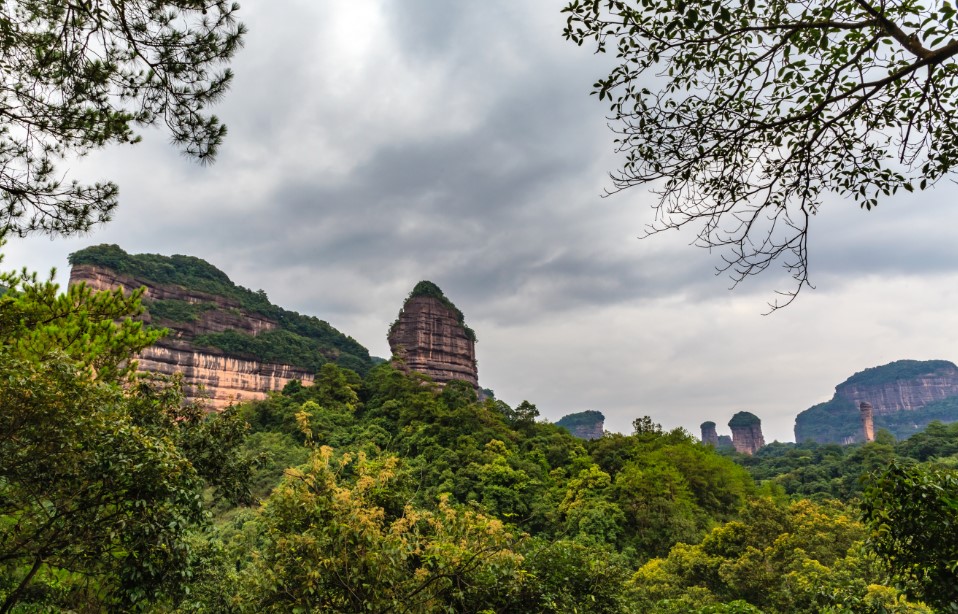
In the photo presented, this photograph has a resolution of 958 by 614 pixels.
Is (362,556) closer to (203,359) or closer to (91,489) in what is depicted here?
(91,489)

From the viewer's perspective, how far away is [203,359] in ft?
162

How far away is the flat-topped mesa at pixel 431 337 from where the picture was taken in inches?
2366

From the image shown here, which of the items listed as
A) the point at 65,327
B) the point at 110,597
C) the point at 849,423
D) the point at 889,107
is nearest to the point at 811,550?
the point at 889,107

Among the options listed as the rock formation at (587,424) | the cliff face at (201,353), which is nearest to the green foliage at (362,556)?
the cliff face at (201,353)

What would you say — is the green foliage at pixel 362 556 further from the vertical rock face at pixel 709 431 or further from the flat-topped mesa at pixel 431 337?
the vertical rock face at pixel 709 431

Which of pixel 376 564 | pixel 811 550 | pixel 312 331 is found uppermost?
pixel 312 331

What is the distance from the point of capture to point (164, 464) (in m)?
5.37

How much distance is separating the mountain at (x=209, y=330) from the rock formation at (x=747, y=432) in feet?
336

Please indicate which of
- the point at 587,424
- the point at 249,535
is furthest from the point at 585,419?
the point at 249,535

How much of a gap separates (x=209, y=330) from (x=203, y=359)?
521 centimetres

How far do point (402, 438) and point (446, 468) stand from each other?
4843 millimetres

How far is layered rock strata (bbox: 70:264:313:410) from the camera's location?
4778 cm

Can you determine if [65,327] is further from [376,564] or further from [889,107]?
[889,107]

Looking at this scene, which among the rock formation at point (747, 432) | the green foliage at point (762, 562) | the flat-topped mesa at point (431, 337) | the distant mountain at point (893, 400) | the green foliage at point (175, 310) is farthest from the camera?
the distant mountain at point (893, 400)
